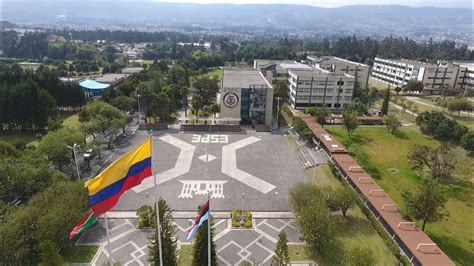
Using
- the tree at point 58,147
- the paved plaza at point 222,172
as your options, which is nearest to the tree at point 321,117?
the paved plaza at point 222,172

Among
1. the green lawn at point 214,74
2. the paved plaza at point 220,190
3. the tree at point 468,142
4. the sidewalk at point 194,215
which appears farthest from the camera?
the green lawn at point 214,74

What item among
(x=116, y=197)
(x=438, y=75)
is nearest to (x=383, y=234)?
(x=116, y=197)

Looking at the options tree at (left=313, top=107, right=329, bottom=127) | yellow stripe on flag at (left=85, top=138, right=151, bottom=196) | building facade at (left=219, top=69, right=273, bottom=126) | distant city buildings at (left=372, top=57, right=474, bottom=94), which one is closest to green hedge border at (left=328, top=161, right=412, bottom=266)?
yellow stripe on flag at (left=85, top=138, right=151, bottom=196)

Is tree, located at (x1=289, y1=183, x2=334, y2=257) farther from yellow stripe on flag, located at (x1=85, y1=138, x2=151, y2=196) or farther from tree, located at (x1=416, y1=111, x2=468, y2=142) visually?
tree, located at (x1=416, y1=111, x2=468, y2=142)

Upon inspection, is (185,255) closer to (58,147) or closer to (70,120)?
(58,147)

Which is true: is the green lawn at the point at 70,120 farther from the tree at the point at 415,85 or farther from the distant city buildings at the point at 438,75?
the distant city buildings at the point at 438,75

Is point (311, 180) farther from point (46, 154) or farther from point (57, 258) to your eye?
point (46, 154)
